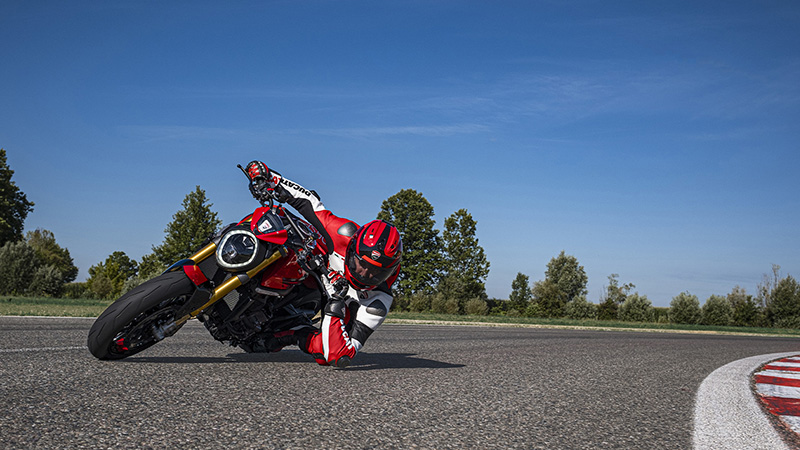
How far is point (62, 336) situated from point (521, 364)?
5172mm

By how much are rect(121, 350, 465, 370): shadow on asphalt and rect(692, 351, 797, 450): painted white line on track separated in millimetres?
2321

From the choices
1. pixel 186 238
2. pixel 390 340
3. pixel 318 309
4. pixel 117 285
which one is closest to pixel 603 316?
pixel 186 238

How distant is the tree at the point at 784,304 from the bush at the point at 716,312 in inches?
181

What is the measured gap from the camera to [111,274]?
248 ft

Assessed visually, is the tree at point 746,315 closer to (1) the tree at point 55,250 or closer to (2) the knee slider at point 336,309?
(2) the knee slider at point 336,309

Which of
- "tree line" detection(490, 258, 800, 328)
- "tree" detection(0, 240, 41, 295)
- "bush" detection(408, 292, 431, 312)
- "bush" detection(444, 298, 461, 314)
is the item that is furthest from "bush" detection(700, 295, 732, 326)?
"tree" detection(0, 240, 41, 295)

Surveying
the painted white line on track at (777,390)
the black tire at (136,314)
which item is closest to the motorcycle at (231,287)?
the black tire at (136,314)

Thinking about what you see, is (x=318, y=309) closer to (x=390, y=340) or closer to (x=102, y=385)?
(x=102, y=385)

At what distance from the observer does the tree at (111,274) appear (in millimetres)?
38375

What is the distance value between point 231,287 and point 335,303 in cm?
100

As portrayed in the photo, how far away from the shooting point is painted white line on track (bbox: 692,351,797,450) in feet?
9.90

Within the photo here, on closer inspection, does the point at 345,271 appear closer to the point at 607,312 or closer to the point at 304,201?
the point at 304,201

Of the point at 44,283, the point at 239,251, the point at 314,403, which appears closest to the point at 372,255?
the point at 239,251

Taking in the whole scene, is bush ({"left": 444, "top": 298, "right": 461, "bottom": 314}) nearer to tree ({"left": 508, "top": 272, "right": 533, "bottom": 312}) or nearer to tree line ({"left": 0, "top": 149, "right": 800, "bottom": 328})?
tree line ({"left": 0, "top": 149, "right": 800, "bottom": 328})
